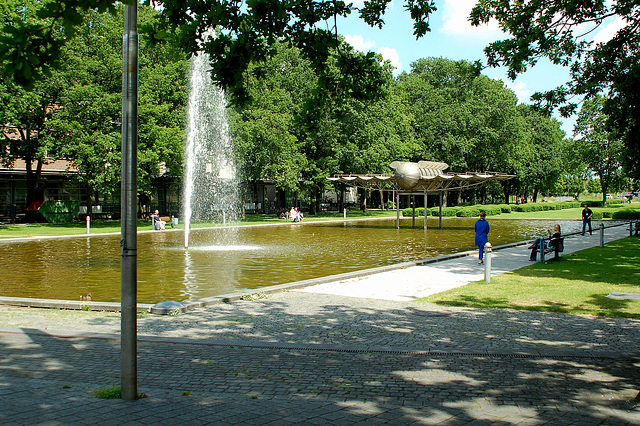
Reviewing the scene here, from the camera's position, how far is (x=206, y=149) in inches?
1877

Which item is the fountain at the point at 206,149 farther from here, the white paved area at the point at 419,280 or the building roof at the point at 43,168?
the white paved area at the point at 419,280

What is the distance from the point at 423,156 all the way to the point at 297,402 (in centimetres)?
6655

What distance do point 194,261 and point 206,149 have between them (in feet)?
95.4

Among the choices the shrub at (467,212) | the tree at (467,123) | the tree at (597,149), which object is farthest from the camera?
the tree at (467,123)

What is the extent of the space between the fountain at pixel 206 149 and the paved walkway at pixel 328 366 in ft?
94.1

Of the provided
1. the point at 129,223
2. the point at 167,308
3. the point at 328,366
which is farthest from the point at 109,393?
the point at 167,308

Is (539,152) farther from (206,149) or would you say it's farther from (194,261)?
(194,261)

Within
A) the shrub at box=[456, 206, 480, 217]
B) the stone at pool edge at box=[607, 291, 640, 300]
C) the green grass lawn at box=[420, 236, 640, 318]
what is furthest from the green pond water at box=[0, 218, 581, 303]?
the shrub at box=[456, 206, 480, 217]

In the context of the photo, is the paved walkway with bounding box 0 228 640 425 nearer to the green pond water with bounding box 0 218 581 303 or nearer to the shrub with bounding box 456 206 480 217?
the green pond water with bounding box 0 218 581 303

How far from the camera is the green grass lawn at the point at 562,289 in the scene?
432 inches

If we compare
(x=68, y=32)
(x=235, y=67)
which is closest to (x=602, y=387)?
(x=235, y=67)

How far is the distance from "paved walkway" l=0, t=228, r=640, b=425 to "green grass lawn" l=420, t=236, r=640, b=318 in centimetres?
77

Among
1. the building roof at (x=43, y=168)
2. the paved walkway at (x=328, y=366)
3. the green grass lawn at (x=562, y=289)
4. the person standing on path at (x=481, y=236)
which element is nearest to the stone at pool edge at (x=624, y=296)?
the green grass lawn at (x=562, y=289)

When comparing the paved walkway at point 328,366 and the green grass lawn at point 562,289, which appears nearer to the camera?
the paved walkway at point 328,366
